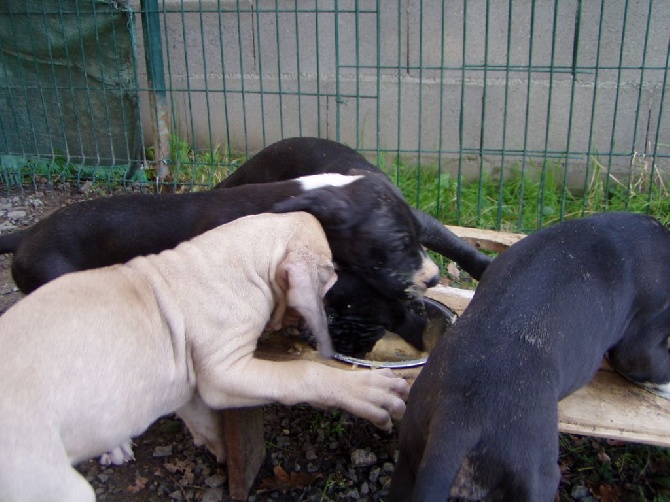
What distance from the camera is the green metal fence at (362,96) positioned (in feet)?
19.6

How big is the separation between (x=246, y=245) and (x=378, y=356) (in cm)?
109

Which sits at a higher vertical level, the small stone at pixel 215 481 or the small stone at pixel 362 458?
the small stone at pixel 362 458

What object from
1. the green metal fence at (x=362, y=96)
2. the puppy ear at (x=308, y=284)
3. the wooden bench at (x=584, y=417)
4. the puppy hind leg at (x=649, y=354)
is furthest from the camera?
the green metal fence at (x=362, y=96)

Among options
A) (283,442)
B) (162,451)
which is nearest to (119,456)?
(162,451)

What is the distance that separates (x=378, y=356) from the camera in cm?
359

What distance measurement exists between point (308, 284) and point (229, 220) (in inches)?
32.4

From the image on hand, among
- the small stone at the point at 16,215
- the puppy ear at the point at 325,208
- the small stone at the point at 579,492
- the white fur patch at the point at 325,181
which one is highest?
the white fur patch at the point at 325,181

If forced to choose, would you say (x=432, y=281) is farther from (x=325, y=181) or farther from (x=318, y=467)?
(x=318, y=467)

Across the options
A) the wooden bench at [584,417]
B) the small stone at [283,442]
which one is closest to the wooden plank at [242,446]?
the wooden bench at [584,417]

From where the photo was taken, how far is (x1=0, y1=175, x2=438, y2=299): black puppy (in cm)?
320

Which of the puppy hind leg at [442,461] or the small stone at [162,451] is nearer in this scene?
the puppy hind leg at [442,461]

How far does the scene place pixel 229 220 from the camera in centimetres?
337

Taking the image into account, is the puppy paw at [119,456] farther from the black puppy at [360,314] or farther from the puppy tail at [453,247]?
the puppy tail at [453,247]

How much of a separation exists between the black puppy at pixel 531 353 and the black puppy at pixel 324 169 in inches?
39.9
